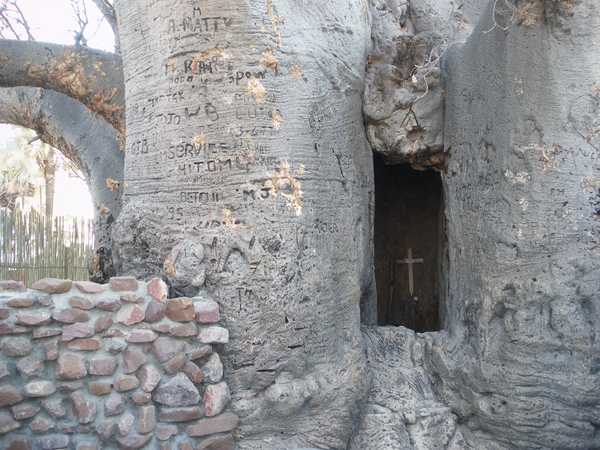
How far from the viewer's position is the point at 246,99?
3.49 metres

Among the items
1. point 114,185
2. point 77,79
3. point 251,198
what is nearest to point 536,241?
point 251,198

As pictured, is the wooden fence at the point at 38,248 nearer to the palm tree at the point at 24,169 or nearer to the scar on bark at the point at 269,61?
the scar on bark at the point at 269,61

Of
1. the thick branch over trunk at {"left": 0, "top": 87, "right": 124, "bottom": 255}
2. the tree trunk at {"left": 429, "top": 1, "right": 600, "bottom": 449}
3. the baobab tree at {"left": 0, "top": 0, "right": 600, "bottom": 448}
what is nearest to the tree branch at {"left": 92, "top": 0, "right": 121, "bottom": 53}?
the thick branch over trunk at {"left": 0, "top": 87, "right": 124, "bottom": 255}

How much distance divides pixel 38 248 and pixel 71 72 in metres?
3.07

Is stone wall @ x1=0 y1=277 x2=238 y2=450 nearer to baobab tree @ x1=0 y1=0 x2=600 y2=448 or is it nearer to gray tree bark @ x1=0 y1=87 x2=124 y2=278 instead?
baobab tree @ x1=0 y1=0 x2=600 y2=448

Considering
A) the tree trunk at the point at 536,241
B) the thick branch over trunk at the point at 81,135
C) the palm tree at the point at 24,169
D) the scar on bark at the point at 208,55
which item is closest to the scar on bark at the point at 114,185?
the thick branch over trunk at the point at 81,135

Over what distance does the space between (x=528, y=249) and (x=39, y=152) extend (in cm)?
1524

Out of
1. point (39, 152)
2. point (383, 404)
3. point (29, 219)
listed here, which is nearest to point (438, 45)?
point (383, 404)

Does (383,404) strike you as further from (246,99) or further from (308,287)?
(246,99)

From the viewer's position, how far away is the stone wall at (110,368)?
280 cm

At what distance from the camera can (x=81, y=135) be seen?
5.61 meters

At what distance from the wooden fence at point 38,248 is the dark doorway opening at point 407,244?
3.46 m

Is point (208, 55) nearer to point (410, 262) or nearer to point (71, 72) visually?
point (71, 72)

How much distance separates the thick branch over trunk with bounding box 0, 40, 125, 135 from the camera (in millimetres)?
4969
